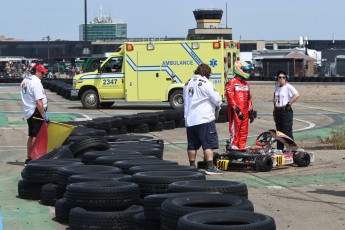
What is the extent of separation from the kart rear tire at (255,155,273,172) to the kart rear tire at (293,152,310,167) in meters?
0.67

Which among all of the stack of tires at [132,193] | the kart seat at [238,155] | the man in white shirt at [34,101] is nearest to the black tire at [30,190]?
the stack of tires at [132,193]

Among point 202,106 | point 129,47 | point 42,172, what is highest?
point 129,47

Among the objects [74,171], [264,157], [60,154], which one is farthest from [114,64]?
[74,171]

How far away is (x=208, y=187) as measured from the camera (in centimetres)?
823

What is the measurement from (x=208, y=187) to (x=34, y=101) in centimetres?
592

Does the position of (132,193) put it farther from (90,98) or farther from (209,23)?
(209,23)

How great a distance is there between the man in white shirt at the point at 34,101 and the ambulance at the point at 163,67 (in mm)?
15352

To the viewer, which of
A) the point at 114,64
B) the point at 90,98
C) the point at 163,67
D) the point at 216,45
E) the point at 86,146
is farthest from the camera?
the point at 90,98

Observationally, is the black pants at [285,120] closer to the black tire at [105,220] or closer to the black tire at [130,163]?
the black tire at [130,163]

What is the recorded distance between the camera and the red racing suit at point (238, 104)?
13.4 m

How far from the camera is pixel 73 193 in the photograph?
859 cm

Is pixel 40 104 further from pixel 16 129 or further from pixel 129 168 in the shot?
pixel 16 129

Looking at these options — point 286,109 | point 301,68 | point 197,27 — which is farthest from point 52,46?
point 286,109

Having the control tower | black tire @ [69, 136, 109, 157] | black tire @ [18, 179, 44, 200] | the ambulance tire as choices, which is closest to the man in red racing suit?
black tire @ [69, 136, 109, 157]
